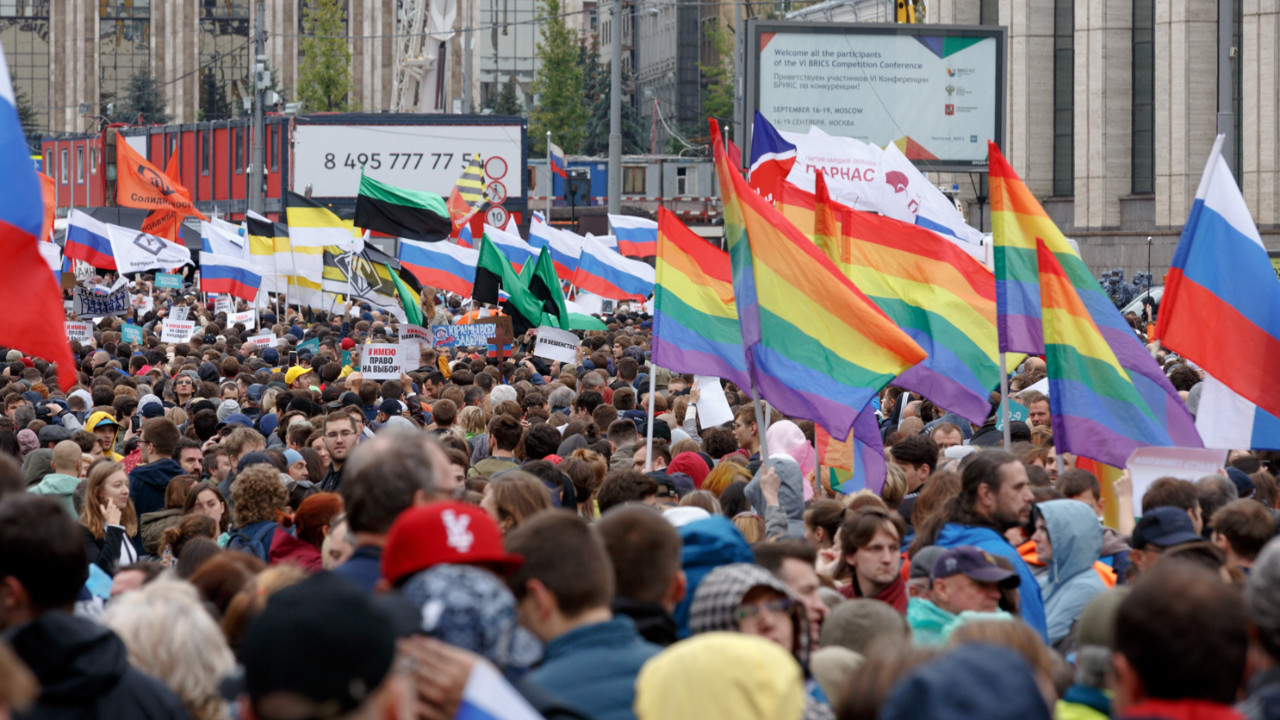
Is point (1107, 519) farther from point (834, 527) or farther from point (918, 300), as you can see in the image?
point (918, 300)

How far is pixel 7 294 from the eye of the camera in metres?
6.14

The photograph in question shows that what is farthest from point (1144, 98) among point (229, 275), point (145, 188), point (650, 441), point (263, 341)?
point (650, 441)

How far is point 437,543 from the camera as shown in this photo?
3551 millimetres

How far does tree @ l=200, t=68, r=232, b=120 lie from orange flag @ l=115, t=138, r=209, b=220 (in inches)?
3235

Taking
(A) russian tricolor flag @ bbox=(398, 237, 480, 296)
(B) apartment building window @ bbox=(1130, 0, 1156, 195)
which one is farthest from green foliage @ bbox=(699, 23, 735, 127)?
(A) russian tricolor flag @ bbox=(398, 237, 480, 296)

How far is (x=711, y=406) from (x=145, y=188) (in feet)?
59.2

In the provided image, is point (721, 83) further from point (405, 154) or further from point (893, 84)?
point (893, 84)

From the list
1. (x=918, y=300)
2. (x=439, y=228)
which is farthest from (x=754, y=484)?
(x=439, y=228)

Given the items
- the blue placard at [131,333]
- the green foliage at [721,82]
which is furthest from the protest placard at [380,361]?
the green foliage at [721,82]

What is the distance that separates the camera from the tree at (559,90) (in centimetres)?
7481

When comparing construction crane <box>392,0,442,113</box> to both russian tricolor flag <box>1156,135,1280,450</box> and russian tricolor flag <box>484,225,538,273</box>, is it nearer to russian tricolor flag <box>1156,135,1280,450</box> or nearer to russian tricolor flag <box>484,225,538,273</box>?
russian tricolor flag <box>484,225,538,273</box>

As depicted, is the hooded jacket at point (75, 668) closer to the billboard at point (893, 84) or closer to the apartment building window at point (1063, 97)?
the billboard at point (893, 84)

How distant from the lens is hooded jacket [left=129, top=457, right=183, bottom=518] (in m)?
9.21

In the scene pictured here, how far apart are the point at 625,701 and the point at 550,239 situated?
19583 mm
